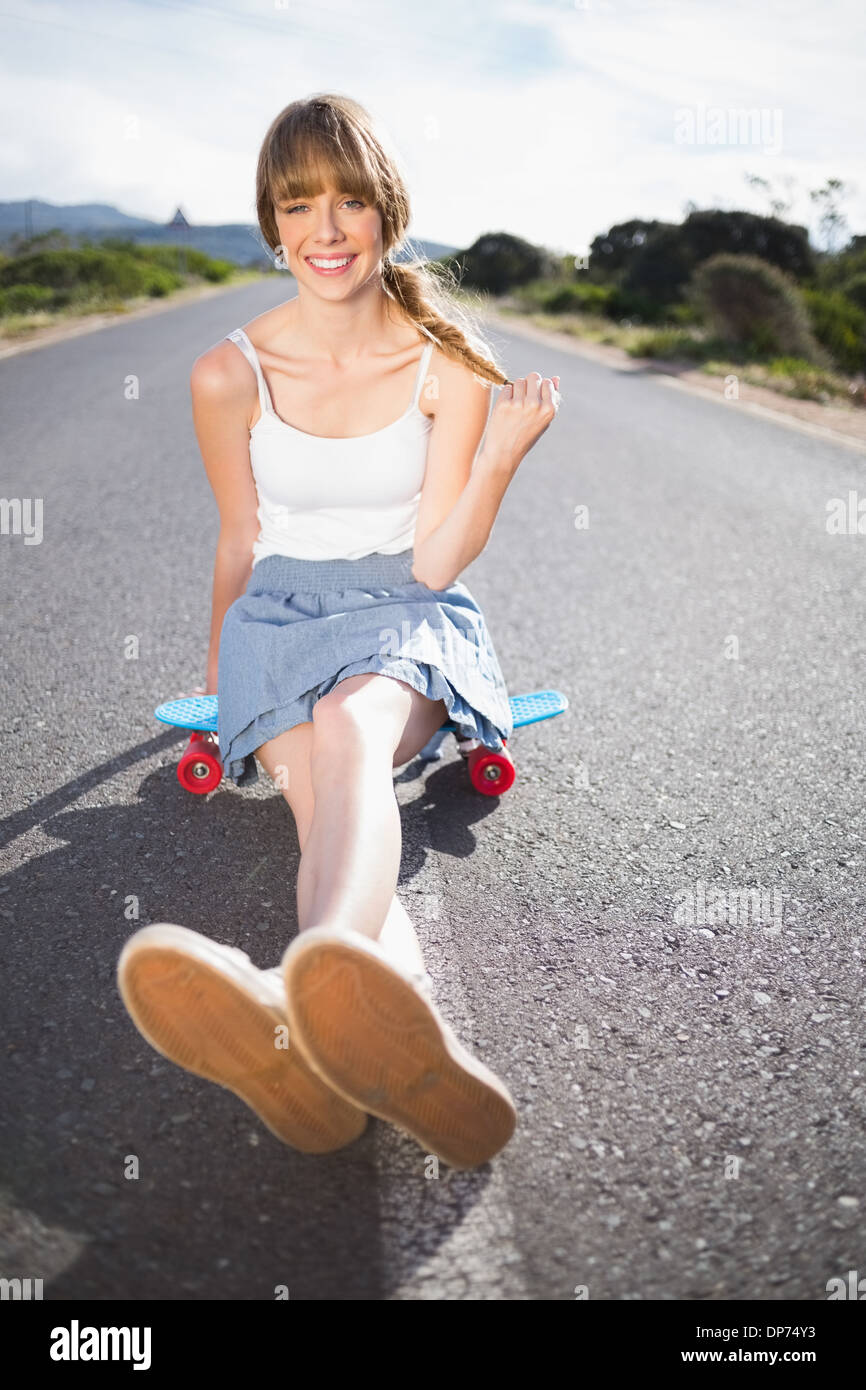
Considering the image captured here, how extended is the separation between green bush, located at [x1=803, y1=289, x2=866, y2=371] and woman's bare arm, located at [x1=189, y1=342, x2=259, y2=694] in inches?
787

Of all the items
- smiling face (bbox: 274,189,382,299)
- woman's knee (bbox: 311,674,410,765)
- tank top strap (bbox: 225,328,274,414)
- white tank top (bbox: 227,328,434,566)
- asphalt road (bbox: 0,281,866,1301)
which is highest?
smiling face (bbox: 274,189,382,299)

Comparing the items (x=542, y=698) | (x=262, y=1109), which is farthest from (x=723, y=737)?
(x=262, y=1109)

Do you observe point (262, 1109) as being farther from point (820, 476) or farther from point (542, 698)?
point (820, 476)

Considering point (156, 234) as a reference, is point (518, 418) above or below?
below

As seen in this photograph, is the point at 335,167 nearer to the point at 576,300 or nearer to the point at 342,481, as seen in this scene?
the point at 342,481

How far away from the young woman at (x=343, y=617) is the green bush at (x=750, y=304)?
1765 centimetres

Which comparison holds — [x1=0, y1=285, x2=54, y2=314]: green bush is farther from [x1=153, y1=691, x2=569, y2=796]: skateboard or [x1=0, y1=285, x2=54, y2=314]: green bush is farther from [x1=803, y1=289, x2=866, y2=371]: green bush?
[x1=153, y1=691, x2=569, y2=796]: skateboard

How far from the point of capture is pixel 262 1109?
5.37ft

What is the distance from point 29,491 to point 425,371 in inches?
173

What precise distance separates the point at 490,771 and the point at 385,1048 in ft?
4.80

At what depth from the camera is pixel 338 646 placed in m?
2.30

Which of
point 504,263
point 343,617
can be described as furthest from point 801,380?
point 504,263

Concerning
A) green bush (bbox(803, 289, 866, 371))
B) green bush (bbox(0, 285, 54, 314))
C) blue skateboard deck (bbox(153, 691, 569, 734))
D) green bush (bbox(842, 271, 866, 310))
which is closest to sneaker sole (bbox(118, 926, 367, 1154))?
blue skateboard deck (bbox(153, 691, 569, 734))

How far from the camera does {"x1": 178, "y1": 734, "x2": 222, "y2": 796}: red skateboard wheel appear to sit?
2828mm
